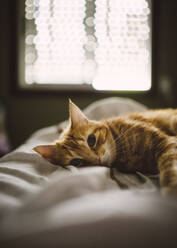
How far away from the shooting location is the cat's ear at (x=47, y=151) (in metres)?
1.00

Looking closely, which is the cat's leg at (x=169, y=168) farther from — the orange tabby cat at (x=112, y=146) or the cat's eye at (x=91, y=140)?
the cat's eye at (x=91, y=140)

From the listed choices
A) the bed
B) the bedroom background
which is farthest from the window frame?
the bed

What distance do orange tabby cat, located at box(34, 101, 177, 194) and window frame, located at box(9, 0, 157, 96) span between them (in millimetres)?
1542

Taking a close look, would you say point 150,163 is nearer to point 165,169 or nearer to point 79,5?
point 165,169

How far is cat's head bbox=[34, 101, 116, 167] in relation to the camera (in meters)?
0.99

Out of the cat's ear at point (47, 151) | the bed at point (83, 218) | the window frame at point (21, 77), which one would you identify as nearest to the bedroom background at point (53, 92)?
the window frame at point (21, 77)

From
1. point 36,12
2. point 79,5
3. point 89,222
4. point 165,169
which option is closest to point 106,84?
point 79,5

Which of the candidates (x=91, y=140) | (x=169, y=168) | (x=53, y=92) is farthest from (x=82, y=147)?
(x=53, y=92)

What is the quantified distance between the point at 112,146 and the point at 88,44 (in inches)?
73.2

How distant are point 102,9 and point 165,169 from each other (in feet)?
7.52

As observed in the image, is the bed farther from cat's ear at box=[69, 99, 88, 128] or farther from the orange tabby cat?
cat's ear at box=[69, 99, 88, 128]

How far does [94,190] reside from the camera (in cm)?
64

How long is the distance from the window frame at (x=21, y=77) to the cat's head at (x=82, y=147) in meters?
1.59

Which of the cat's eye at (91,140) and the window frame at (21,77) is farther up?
the window frame at (21,77)
